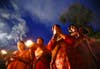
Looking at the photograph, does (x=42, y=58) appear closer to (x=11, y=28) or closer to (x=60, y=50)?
(x=60, y=50)

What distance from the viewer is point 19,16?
27.6 ft

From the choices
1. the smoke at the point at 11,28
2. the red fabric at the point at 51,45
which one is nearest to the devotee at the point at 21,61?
the red fabric at the point at 51,45

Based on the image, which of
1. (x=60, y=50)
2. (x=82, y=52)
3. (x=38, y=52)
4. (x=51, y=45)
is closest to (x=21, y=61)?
(x=38, y=52)

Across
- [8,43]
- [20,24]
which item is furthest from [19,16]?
[8,43]

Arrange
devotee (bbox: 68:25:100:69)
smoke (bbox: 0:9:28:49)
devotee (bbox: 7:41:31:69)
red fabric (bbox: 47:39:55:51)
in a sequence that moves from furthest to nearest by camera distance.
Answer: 1. smoke (bbox: 0:9:28:49)
2. devotee (bbox: 7:41:31:69)
3. red fabric (bbox: 47:39:55:51)
4. devotee (bbox: 68:25:100:69)

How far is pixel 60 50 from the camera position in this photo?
6.22 metres

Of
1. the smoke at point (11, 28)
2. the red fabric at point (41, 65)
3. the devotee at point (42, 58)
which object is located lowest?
the red fabric at point (41, 65)

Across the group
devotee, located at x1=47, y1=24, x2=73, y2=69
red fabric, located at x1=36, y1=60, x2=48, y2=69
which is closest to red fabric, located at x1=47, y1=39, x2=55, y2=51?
devotee, located at x1=47, y1=24, x2=73, y2=69

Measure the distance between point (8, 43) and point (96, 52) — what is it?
10.5ft

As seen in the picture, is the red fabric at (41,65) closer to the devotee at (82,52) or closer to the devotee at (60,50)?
the devotee at (60,50)

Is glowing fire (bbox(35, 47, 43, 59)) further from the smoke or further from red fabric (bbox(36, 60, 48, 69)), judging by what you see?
the smoke

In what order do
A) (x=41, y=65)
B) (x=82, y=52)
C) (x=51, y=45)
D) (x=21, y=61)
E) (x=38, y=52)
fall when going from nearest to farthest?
(x=82, y=52)
(x=51, y=45)
(x=41, y=65)
(x=38, y=52)
(x=21, y=61)

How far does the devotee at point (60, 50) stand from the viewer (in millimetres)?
6074

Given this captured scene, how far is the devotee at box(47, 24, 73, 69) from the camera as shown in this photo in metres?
6.07
